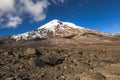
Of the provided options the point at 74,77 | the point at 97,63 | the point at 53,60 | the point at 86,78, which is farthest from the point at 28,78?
the point at 97,63

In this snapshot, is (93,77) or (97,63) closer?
(93,77)

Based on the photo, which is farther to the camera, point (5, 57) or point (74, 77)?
point (5, 57)

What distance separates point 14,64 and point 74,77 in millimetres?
7741

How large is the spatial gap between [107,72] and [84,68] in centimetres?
330

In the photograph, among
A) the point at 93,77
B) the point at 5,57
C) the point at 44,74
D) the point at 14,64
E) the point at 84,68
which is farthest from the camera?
the point at 5,57

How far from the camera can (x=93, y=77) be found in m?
15.8

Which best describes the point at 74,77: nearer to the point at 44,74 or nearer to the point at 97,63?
the point at 44,74

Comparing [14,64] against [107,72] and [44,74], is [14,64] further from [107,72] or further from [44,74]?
[107,72]

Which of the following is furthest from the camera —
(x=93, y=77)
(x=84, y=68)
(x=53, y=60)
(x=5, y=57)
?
(x=5, y=57)

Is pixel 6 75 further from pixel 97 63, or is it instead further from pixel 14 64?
pixel 97 63

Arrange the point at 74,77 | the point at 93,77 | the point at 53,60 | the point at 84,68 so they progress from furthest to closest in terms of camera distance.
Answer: the point at 53,60 → the point at 84,68 → the point at 74,77 → the point at 93,77

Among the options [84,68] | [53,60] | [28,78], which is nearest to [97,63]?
[84,68]

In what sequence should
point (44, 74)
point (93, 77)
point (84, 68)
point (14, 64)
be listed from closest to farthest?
point (93, 77) < point (44, 74) < point (84, 68) < point (14, 64)

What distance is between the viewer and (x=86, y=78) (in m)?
15.8
